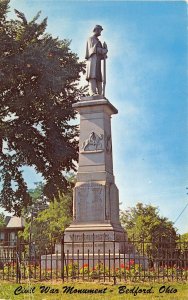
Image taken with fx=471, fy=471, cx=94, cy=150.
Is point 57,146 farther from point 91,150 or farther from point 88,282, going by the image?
point 88,282

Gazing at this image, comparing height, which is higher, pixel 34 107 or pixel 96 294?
pixel 34 107

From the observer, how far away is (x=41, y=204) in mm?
49406

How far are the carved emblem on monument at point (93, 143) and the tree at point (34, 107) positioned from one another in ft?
24.1

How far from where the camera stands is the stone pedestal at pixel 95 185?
1390 cm

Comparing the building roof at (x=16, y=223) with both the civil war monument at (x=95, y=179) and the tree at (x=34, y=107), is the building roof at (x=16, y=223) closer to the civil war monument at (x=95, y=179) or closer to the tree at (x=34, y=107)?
the tree at (x=34, y=107)

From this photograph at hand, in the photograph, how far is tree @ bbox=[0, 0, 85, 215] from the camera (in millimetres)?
22109

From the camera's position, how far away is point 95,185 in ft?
47.6

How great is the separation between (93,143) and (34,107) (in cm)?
895

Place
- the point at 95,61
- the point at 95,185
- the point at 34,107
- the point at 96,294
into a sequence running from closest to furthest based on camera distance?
1. the point at 96,294
2. the point at 95,185
3. the point at 95,61
4. the point at 34,107

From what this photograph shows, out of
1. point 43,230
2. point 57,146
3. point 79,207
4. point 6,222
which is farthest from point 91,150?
point 6,222

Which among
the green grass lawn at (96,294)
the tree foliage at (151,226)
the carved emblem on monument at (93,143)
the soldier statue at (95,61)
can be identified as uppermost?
the soldier statue at (95,61)

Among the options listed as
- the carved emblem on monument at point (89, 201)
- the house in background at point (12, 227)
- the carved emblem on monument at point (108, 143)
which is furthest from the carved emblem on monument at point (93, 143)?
the house in background at point (12, 227)

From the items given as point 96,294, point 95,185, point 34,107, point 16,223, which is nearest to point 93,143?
point 95,185

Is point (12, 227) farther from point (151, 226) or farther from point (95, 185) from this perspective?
point (95, 185)
